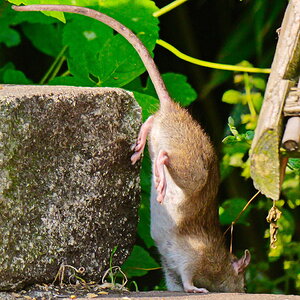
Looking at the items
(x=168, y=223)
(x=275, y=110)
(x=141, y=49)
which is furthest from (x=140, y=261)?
(x=275, y=110)

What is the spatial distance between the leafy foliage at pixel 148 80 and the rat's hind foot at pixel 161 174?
0.46 m

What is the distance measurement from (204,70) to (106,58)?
6.42 ft

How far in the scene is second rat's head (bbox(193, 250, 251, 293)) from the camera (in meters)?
3.75

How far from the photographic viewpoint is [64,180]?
10.3 feet

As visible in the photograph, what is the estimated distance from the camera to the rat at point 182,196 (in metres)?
3.46

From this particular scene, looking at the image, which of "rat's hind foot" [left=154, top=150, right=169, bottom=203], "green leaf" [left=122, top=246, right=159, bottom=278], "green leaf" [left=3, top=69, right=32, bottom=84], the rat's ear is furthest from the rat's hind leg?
"green leaf" [left=3, top=69, right=32, bottom=84]

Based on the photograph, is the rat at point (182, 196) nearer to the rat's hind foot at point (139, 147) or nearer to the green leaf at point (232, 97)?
the rat's hind foot at point (139, 147)

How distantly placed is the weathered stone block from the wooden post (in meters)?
0.85

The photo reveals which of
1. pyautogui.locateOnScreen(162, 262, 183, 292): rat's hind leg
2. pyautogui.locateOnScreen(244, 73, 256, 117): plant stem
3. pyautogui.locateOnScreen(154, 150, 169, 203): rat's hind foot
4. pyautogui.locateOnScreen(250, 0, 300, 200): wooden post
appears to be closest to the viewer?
pyautogui.locateOnScreen(250, 0, 300, 200): wooden post

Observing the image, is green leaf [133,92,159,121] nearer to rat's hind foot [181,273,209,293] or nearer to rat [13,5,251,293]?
rat [13,5,251,293]

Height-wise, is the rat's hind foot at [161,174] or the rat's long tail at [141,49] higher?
the rat's long tail at [141,49]

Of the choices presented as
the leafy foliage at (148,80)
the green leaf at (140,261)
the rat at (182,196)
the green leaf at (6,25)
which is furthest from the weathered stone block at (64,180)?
the green leaf at (6,25)

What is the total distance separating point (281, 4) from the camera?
493 cm

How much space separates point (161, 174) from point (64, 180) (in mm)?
434
